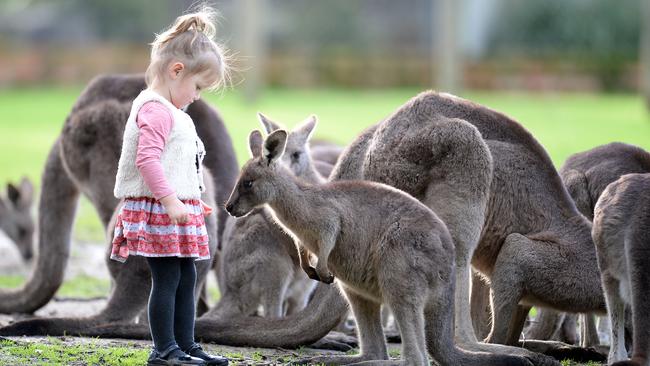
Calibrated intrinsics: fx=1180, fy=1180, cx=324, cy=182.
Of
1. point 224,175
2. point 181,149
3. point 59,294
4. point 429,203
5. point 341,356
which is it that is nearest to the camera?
point 181,149

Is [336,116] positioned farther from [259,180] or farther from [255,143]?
[259,180]

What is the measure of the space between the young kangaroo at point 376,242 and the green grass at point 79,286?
3.22 metres

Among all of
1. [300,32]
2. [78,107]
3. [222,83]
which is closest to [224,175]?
[78,107]

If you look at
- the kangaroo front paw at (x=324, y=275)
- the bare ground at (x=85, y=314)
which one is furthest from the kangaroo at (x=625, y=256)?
the bare ground at (x=85, y=314)

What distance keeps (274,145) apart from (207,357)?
939 millimetres

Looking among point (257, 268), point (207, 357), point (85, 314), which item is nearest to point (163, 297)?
point (207, 357)

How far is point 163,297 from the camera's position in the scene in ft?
15.9

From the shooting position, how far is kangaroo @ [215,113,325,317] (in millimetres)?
6273

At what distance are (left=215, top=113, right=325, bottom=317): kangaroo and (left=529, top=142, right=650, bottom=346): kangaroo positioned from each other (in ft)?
4.42

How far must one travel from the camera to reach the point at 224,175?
7289 millimetres

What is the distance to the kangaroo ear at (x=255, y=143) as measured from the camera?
201 inches

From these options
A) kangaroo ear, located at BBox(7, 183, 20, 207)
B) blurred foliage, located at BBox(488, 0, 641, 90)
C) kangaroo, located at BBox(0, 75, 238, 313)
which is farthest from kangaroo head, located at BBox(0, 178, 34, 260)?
blurred foliage, located at BBox(488, 0, 641, 90)

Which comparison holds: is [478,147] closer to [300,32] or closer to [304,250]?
[304,250]

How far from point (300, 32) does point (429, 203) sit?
35.8m
